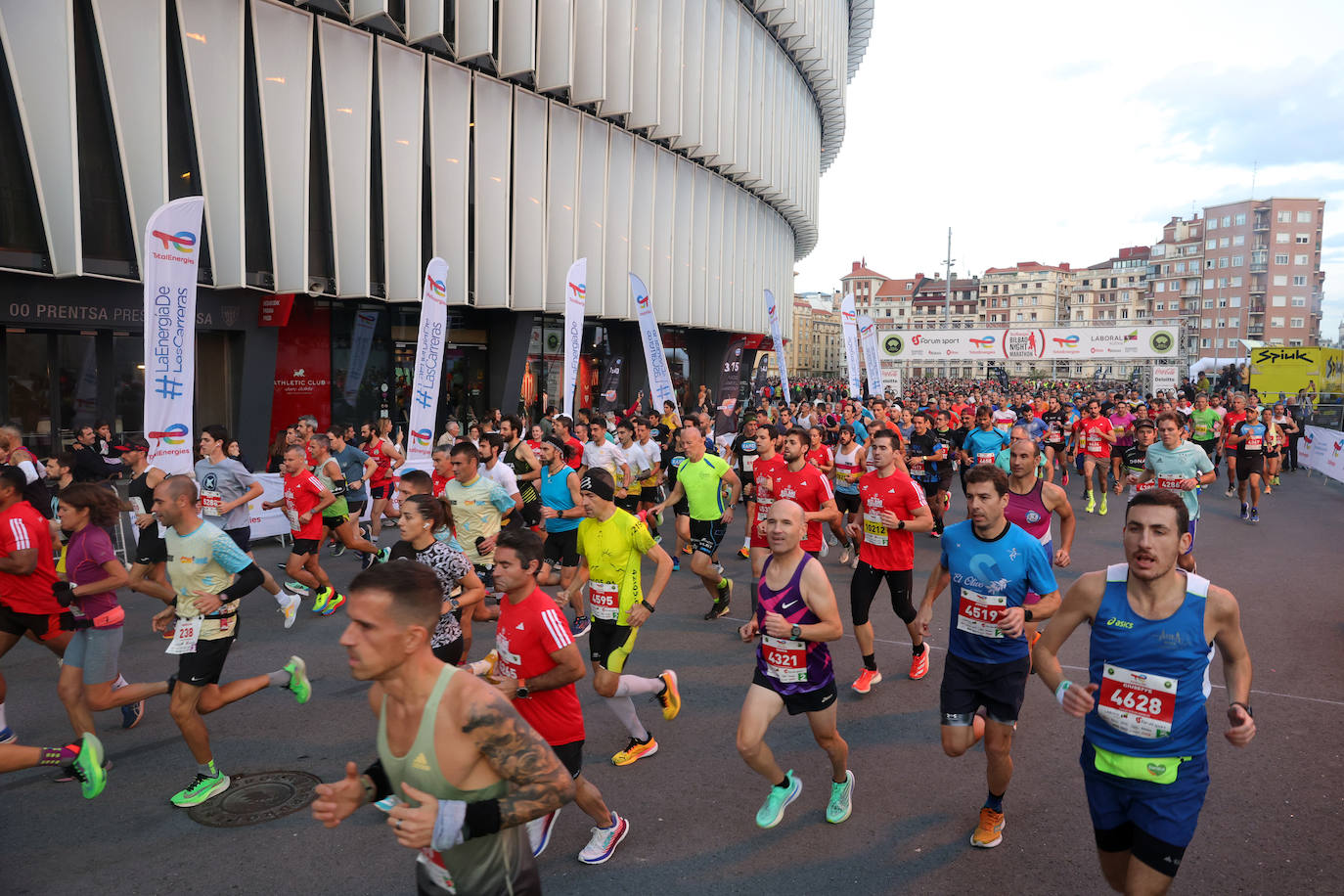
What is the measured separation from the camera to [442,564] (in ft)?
16.5

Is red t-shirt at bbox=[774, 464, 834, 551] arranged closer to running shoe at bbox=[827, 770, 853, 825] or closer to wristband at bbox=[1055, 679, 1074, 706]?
running shoe at bbox=[827, 770, 853, 825]

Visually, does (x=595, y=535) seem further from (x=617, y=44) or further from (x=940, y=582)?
(x=617, y=44)

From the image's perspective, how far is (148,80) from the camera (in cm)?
1592

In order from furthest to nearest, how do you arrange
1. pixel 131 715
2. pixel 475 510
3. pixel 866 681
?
pixel 475 510 < pixel 866 681 < pixel 131 715

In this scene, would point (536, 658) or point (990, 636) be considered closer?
point (536, 658)

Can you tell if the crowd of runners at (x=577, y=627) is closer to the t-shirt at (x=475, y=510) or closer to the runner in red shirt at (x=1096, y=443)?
the t-shirt at (x=475, y=510)

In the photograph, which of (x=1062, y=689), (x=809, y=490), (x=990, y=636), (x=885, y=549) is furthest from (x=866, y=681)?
(x=1062, y=689)

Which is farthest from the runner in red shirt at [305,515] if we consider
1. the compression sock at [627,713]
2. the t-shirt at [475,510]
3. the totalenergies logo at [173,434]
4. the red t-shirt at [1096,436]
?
the red t-shirt at [1096,436]

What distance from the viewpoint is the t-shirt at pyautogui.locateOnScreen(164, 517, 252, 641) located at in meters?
4.86

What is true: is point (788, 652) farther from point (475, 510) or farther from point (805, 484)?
point (475, 510)

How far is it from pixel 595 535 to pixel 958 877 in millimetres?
2914

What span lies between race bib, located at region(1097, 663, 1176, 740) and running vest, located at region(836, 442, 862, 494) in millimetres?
7271

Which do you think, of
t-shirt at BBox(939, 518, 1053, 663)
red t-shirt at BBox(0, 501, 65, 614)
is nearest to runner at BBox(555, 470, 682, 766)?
t-shirt at BBox(939, 518, 1053, 663)

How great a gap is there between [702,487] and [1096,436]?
9860mm
